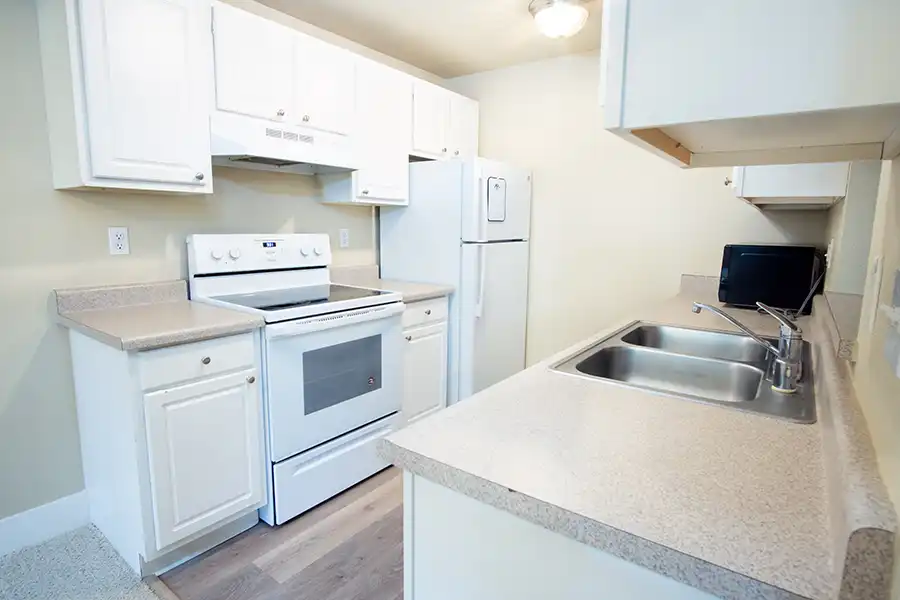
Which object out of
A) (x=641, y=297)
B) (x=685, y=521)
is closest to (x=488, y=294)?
(x=641, y=297)

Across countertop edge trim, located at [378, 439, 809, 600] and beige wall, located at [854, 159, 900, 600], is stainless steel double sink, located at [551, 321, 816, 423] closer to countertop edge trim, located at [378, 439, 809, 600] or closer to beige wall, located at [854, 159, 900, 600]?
beige wall, located at [854, 159, 900, 600]

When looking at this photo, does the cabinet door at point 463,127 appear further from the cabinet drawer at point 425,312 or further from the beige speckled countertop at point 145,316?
the beige speckled countertop at point 145,316

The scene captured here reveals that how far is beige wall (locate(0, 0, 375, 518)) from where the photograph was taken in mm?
1787

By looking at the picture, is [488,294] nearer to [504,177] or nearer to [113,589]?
[504,177]

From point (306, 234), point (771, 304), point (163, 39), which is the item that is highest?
point (163, 39)

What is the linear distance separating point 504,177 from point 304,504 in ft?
6.98

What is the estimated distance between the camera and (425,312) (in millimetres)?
2830

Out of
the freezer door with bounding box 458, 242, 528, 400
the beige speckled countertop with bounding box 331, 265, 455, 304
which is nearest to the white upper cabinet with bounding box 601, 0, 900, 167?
the beige speckled countertop with bounding box 331, 265, 455, 304

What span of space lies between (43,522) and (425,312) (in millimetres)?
1893

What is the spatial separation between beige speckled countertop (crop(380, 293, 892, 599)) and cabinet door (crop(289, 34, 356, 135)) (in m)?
1.83

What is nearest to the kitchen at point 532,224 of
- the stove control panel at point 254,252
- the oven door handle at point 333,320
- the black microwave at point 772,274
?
the stove control panel at point 254,252

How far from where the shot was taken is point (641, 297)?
306 cm

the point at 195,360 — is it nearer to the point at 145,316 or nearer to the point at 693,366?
the point at 145,316

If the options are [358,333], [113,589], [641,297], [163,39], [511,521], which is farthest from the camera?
[641,297]
